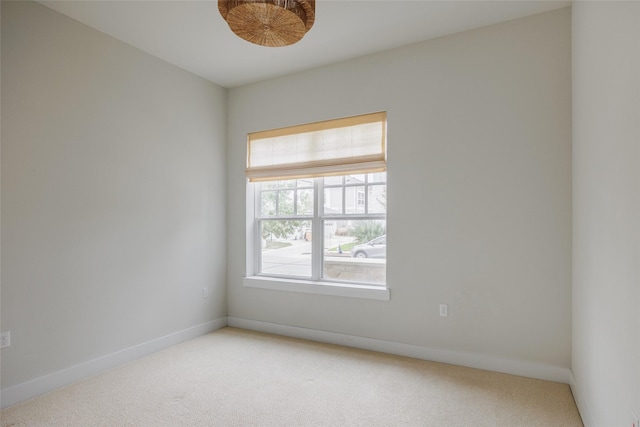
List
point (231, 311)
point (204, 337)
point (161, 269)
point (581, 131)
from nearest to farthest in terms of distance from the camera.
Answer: point (581, 131) < point (161, 269) < point (204, 337) < point (231, 311)

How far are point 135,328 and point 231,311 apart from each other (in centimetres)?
120

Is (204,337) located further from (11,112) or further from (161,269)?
(11,112)

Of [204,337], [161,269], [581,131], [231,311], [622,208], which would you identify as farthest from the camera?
[231,311]

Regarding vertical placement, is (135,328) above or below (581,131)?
below

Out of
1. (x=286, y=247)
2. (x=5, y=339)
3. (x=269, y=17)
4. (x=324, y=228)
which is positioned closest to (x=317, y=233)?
(x=324, y=228)

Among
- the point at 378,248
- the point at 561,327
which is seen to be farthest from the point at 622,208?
the point at 378,248

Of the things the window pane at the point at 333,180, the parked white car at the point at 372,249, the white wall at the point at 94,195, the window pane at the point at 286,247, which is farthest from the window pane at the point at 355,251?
the white wall at the point at 94,195

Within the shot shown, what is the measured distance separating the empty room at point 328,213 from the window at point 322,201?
0.03 m

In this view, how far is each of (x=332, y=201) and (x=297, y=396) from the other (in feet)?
6.47

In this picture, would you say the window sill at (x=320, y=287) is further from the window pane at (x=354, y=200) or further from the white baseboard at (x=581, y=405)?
the white baseboard at (x=581, y=405)

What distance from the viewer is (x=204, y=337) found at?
3828mm

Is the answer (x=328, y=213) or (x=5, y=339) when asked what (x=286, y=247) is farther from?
(x=5, y=339)

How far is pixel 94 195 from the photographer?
297 cm

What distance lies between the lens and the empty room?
2256 mm
